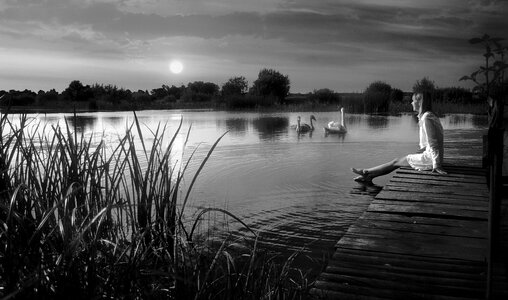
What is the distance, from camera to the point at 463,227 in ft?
15.9

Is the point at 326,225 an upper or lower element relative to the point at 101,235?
lower

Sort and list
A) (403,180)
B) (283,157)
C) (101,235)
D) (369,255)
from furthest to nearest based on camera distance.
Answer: (283,157)
(403,180)
(369,255)
(101,235)

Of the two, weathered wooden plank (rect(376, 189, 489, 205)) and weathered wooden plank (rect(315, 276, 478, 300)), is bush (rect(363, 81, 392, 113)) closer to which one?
weathered wooden plank (rect(376, 189, 489, 205))

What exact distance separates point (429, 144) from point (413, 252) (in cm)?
406

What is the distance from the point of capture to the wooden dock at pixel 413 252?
131 inches

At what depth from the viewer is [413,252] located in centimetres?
405

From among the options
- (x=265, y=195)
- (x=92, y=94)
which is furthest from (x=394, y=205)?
(x=92, y=94)

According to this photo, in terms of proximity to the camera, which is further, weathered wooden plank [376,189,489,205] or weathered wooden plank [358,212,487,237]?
weathered wooden plank [376,189,489,205]

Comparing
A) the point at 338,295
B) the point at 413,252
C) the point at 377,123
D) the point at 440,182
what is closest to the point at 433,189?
the point at 440,182

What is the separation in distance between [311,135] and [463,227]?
581 inches

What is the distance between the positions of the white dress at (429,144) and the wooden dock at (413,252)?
135cm

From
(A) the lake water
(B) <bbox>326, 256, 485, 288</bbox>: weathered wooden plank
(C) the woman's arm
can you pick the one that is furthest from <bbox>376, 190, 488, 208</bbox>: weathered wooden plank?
(B) <bbox>326, 256, 485, 288</bbox>: weathered wooden plank

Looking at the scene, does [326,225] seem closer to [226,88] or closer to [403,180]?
[403,180]

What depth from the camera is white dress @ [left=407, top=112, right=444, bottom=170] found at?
25.0 ft
